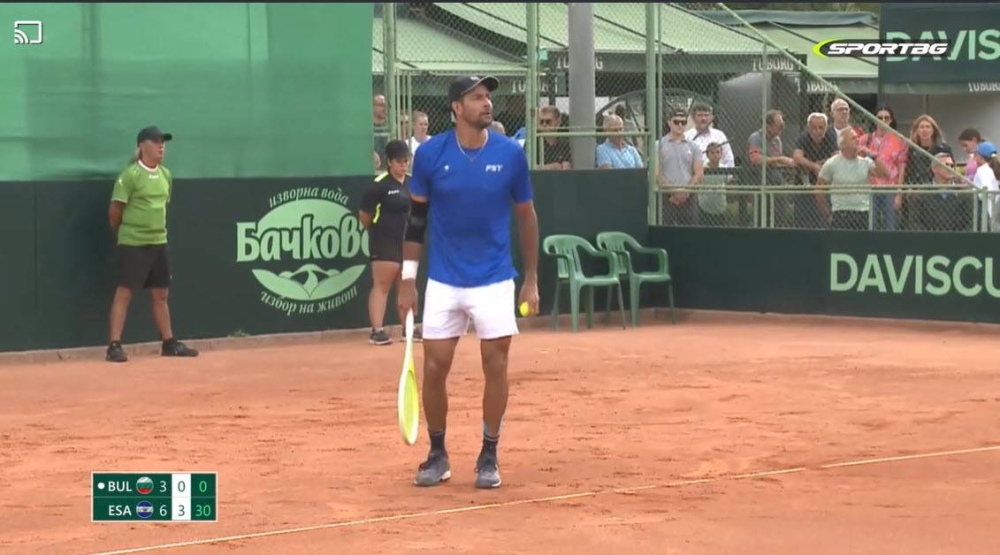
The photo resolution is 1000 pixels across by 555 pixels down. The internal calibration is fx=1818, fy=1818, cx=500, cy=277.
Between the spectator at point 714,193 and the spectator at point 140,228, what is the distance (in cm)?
664

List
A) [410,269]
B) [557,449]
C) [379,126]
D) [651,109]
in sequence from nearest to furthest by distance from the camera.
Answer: [410,269] < [557,449] < [379,126] < [651,109]

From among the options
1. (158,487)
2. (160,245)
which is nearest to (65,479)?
(158,487)

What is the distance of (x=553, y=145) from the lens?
2003 cm

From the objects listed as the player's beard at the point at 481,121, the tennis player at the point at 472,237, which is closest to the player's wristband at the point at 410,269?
the tennis player at the point at 472,237

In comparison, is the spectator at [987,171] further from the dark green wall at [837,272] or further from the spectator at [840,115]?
the spectator at [840,115]

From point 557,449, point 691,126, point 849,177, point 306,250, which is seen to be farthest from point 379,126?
point 557,449

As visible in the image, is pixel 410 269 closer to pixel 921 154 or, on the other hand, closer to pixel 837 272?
pixel 837 272

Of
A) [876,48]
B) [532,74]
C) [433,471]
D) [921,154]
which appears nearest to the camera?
[433,471]

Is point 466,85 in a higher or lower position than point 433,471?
higher

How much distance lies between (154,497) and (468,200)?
6.98 ft

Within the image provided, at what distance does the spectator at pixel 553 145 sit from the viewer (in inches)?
774

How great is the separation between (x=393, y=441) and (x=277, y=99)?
7.25 m

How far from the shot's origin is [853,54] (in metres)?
26.5

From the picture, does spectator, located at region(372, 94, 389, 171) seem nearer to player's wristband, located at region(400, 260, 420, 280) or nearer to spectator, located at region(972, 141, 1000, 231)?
spectator, located at region(972, 141, 1000, 231)
